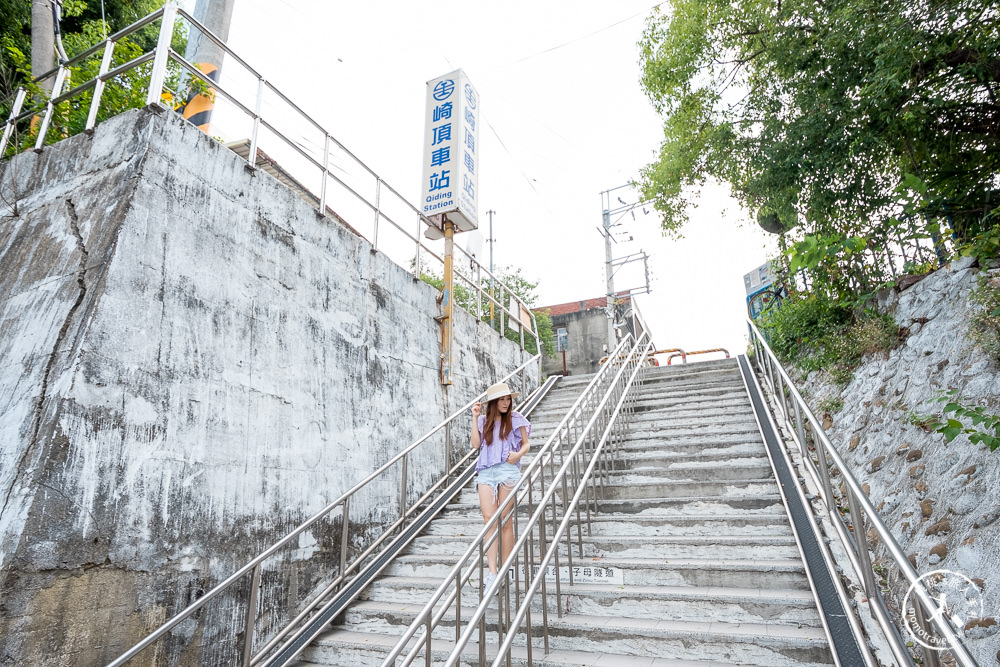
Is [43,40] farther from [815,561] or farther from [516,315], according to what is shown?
[815,561]

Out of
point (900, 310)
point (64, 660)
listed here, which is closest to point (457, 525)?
point (64, 660)

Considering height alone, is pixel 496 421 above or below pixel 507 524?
above

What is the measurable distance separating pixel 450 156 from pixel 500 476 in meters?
4.78

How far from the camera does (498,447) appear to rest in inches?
157

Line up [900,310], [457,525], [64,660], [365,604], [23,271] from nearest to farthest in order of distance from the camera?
[64,660] < [23,271] < [365,604] < [457,525] < [900,310]

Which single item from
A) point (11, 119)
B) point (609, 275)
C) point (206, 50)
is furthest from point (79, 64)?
point (609, 275)

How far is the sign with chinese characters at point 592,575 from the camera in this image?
12.6 ft

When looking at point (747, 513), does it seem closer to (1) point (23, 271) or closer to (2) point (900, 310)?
(2) point (900, 310)

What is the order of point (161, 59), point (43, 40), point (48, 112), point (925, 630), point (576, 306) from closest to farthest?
point (925, 630) → point (161, 59) → point (48, 112) → point (43, 40) → point (576, 306)

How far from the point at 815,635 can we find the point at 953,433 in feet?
5.49

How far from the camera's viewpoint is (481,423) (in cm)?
409

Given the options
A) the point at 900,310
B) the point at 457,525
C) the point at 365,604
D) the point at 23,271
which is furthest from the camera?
the point at 900,310

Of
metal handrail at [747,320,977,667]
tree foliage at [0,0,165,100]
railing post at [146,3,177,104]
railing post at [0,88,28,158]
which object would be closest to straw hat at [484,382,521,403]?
metal handrail at [747,320,977,667]

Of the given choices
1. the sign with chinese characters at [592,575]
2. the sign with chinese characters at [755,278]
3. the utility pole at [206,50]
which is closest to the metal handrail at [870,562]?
the sign with chinese characters at [592,575]
